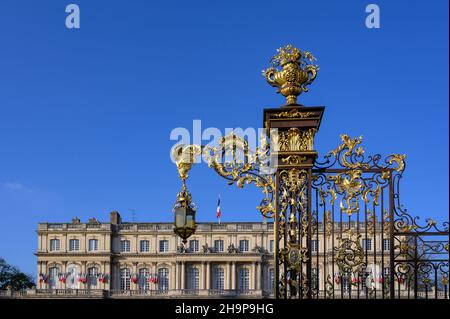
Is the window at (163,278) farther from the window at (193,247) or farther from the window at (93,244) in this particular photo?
the window at (93,244)

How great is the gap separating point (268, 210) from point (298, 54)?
223 centimetres

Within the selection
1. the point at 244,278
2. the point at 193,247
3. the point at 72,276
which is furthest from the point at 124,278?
the point at 244,278

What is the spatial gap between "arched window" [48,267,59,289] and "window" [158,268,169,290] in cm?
964

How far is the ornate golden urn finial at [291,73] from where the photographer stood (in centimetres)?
980

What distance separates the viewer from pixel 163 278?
6612 cm

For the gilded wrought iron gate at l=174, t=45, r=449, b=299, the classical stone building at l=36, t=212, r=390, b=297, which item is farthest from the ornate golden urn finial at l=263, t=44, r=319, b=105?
the classical stone building at l=36, t=212, r=390, b=297

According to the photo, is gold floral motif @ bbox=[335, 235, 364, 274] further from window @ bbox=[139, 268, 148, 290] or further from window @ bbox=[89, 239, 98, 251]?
window @ bbox=[89, 239, 98, 251]

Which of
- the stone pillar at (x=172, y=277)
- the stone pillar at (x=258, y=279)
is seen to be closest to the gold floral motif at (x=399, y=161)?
the stone pillar at (x=258, y=279)

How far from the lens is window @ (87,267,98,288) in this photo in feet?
213

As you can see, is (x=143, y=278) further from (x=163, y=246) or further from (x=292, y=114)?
(x=292, y=114)

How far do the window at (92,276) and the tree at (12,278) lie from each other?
12.1 metres
